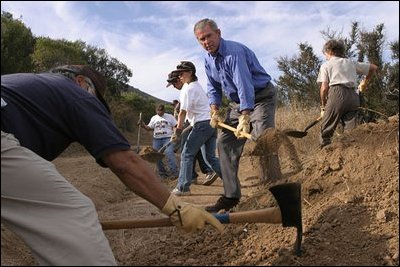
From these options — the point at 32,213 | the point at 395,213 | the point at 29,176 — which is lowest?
the point at 395,213

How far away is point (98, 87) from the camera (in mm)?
2975

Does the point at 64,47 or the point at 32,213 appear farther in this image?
the point at 64,47

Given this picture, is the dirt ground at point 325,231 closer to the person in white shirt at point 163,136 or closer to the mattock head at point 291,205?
the mattock head at point 291,205

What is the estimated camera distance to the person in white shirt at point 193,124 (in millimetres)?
6277

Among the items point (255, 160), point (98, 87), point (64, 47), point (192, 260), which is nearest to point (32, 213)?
point (98, 87)

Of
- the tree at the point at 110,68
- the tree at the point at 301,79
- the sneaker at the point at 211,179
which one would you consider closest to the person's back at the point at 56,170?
the sneaker at the point at 211,179

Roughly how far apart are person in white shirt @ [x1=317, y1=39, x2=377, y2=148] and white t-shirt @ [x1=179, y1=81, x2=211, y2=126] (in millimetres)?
1540

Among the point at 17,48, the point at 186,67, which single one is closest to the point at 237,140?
the point at 186,67

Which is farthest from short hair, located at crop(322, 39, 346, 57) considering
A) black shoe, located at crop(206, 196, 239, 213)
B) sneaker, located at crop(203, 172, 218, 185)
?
sneaker, located at crop(203, 172, 218, 185)

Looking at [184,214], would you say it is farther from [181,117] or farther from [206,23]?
[181,117]

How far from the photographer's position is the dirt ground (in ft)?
10.5

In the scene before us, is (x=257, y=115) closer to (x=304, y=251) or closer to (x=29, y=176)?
(x=304, y=251)

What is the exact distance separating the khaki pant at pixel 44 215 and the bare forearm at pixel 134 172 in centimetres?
31

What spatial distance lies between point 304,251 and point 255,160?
2601 mm
